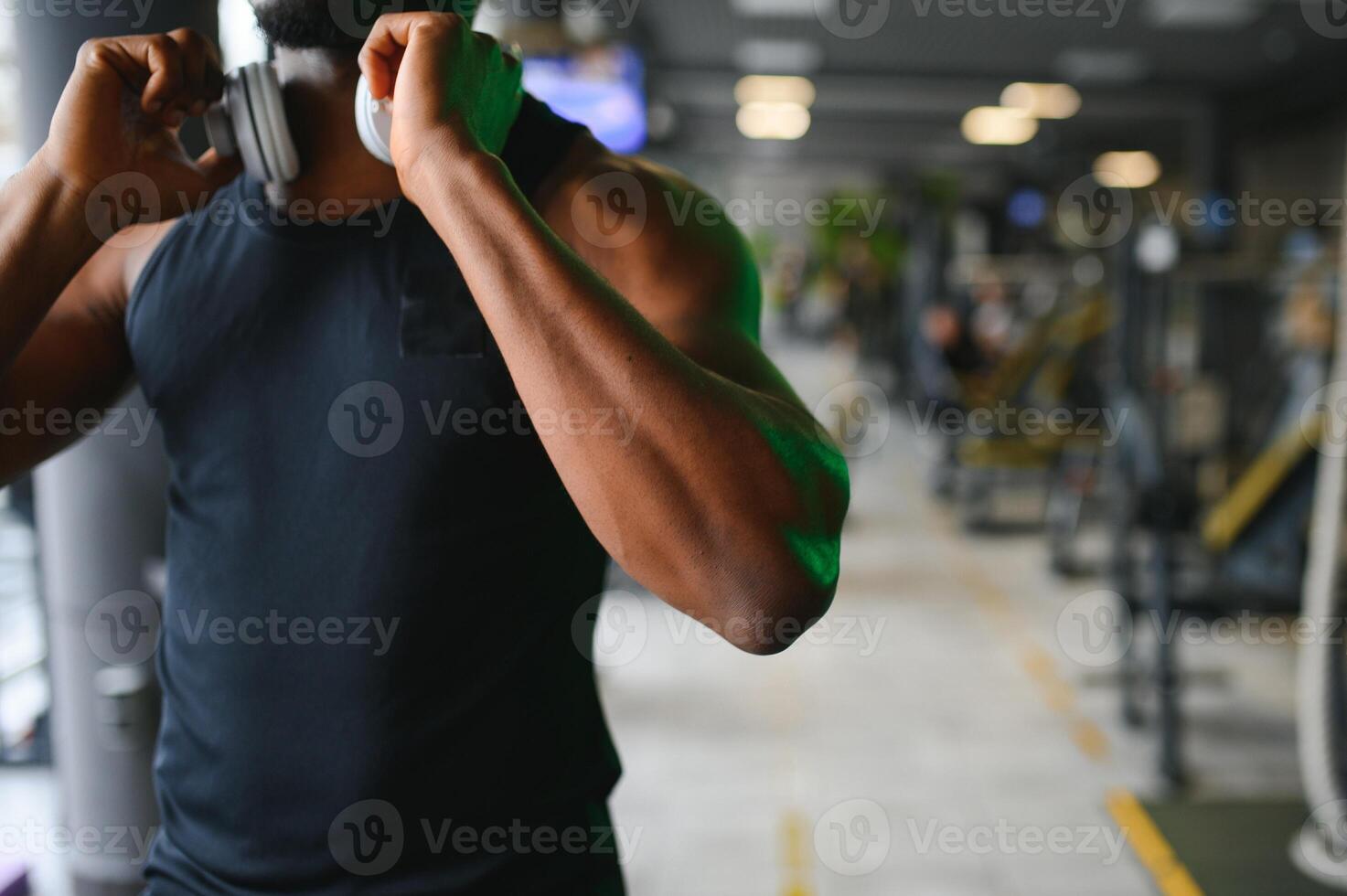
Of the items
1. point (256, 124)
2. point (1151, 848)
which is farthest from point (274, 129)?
point (1151, 848)

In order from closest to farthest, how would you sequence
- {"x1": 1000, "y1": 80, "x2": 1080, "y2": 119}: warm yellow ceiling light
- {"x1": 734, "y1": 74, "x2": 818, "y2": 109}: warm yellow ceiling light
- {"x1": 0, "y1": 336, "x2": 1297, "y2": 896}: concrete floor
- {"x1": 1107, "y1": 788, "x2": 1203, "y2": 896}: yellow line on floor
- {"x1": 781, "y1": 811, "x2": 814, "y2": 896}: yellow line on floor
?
{"x1": 1107, "y1": 788, "x2": 1203, "y2": 896}: yellow line on floor < {"x1": 781, "y1": 811, "x2": 814, "y2": 896}: yellow line on floor < {"x1": 0, "y1": 336, "x2": 1297, "y2": 896}: concrete floor < {"x1": 734, "y1": 74, "x2": 818, "y2": 109}: warm yellow ceiling light < {"x1": 1000, "y1": 80, "x2": 1080, "y2": 119}: warm yellow ceiling light

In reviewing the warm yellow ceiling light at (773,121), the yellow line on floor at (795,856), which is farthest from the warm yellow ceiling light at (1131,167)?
→ the yellow line on floor at (795,856)

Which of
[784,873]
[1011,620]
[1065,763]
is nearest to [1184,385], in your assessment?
[1011,620]

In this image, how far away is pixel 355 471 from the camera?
0.97 m

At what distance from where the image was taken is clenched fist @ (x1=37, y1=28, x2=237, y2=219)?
0.98 meters

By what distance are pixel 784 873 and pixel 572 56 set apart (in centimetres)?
340

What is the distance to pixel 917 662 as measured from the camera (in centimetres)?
495

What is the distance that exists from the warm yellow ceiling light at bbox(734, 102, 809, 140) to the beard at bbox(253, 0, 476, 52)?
13227mm

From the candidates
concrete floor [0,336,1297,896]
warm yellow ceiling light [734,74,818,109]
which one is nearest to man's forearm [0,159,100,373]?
concrete floor [0,336,1297,896]

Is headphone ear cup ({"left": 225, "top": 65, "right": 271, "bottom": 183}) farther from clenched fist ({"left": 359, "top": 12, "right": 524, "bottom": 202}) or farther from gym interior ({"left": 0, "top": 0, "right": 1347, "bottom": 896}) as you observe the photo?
gym interior ({"left": 0, "top": 0, "right": 1347, "bottom": 896})

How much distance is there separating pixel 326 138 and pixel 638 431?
526 millimetres

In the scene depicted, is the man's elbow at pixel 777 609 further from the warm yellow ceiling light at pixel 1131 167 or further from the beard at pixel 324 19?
the warm yellow ceiling light at pixel 1131 167

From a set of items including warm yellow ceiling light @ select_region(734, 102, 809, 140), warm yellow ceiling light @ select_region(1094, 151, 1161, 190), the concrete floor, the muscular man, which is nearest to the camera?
the muscular man

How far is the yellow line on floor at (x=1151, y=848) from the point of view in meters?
2.66
